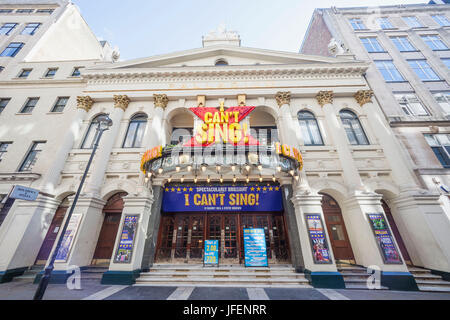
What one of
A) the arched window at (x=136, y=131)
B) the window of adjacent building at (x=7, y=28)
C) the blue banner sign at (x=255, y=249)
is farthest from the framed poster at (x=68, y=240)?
the window of adjacent building at (x=7, y=28)

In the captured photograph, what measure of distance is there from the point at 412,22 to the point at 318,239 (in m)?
25.5

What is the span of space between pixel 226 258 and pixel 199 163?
240 inches

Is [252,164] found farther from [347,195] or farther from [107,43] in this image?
[107,43]

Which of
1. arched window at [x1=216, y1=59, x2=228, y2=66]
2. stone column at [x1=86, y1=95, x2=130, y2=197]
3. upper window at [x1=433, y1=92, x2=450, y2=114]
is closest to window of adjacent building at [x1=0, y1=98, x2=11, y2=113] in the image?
stone column at [x1=86, y1=95, x2=130, y2=197]

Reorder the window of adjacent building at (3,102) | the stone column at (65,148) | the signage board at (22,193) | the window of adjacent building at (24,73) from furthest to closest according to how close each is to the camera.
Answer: the window of adjacent building at (24,73), the window of adjacent building at (3,102), the stone column at (65,148), the signage board at (22,193)

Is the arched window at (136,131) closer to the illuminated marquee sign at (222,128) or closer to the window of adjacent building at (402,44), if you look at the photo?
the illuminated marquee sign at (222,128)

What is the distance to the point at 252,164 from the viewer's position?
30.0 feet

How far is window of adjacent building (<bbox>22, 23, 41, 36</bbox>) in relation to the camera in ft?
59.7

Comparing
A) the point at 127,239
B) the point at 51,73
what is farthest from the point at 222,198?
the point at 51,73

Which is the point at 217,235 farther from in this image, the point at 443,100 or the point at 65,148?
the point at 443,100

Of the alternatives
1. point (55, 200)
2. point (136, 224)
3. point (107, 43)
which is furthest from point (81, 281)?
point (107, 43)

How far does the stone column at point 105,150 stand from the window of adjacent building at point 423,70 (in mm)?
24338

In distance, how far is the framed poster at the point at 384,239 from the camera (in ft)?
26.6

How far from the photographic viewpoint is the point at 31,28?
18.5 meters
